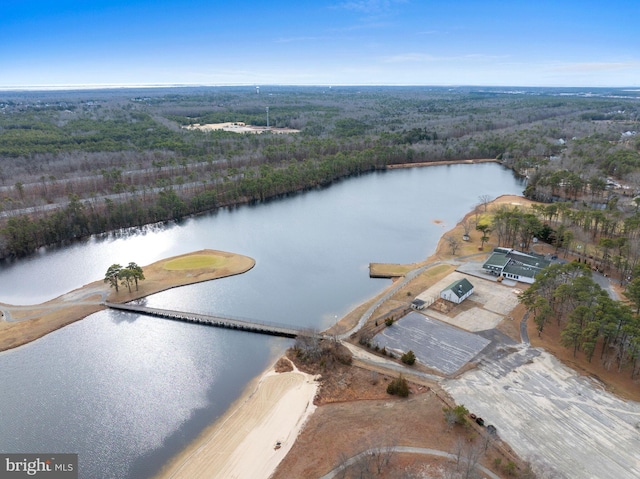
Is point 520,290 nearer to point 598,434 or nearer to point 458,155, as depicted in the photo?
point 598,434

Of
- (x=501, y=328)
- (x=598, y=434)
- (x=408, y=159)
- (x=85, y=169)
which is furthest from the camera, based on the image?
(x=408, y=159)

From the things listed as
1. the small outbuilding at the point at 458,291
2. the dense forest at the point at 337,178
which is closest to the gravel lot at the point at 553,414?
the dense forest at the point at 337,178

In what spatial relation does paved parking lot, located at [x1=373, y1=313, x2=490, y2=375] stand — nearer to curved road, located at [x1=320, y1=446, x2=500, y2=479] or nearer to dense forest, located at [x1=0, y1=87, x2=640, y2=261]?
curved road, located at [x1=320, y1=446, x2=500, y2=479]

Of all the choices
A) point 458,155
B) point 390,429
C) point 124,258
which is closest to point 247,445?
point 390,429

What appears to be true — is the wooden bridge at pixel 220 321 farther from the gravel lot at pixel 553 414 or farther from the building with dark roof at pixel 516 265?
the building with dark roof at pixel 516 265

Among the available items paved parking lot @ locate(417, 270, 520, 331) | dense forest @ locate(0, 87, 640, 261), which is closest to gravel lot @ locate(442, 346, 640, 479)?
paved parking lot @ locate(417, 270, 520, 331)

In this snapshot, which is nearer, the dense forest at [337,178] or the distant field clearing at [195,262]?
the dense forest at [337,178]

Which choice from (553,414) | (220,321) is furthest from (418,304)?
(220,321)
